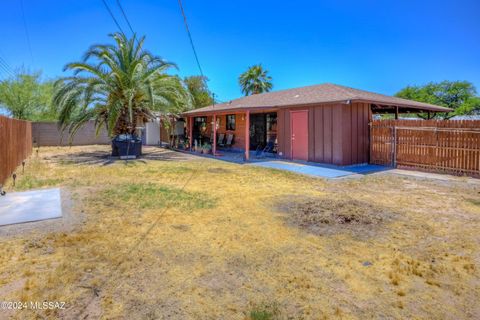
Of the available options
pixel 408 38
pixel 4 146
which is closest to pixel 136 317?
pixel 4 146

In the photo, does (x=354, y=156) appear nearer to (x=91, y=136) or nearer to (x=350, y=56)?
(x=350, y=56)

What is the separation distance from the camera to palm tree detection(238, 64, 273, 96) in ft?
104

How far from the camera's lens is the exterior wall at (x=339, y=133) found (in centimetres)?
1102

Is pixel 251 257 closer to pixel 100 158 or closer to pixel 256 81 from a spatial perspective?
pixel 100 158

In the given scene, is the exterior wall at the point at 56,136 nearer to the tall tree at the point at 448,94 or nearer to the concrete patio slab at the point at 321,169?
the concrete patio slab at the point at 321,169

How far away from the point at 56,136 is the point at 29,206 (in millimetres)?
20084

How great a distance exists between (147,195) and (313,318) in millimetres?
5136

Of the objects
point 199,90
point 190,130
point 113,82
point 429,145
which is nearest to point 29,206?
point 113,82

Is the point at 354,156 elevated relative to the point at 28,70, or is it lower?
lower

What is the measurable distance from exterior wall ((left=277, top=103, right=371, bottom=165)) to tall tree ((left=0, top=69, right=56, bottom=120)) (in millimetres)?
20646

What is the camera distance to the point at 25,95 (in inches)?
914

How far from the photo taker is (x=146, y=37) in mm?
14219

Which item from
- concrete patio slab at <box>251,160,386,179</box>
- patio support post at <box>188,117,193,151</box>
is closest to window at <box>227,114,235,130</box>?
patio support post at <box>188,117,193,151</box>

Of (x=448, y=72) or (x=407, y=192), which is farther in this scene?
(x=448, y=72)
